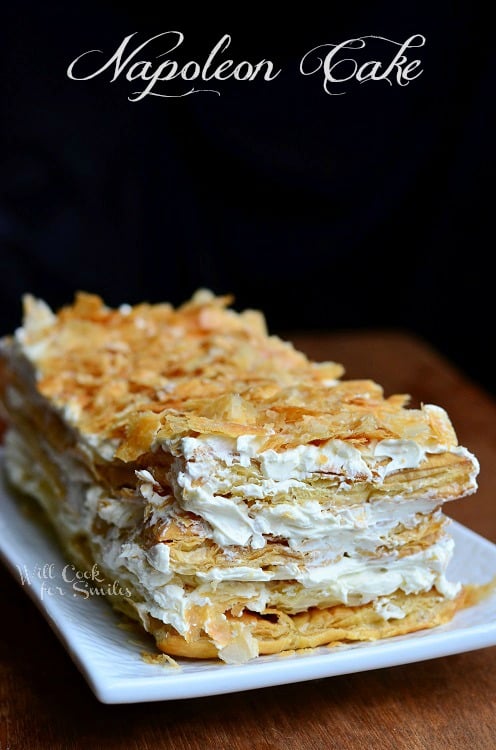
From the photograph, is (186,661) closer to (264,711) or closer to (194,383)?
(264,711)

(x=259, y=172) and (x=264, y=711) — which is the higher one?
(x=259, y=172)

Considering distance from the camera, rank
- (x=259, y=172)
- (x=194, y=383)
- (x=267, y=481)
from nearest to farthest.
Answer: (x=267, y=481)
(x=194, y=383)
(x=259, y=172)

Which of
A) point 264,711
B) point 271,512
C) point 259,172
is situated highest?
point 259,172

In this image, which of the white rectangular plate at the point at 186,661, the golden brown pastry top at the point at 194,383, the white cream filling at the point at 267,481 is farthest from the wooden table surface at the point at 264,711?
the golden brown pastry top at the point at 194,383

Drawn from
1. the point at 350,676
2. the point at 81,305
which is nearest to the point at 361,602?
the point at 350,676

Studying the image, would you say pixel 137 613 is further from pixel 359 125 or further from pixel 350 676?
pixel 359 125

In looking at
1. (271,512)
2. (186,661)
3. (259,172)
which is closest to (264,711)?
(186,661)
